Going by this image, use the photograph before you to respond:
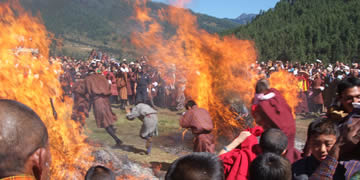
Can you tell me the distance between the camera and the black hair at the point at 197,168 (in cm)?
189

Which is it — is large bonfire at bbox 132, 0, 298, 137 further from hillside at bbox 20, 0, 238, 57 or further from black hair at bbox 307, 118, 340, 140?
hillside at bbox 20, 0, 238, 57

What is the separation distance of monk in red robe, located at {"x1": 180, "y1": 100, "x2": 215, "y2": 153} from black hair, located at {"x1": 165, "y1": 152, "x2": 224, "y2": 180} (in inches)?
158

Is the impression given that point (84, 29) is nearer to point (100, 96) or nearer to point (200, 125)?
point (100, 96)

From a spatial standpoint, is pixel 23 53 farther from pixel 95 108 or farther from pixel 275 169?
pixel 275 169

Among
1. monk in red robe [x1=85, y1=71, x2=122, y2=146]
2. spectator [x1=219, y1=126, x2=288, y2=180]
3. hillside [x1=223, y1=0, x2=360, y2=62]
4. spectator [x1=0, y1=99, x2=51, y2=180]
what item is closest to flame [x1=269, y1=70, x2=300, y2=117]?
monk in red robe [x1=85, y1=71, x2=122, y2=146]

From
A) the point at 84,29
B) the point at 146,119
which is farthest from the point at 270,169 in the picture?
the point at 84,29

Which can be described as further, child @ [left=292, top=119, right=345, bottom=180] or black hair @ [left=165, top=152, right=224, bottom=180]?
child @ [left=292, top=119, right=345, bottom=180]

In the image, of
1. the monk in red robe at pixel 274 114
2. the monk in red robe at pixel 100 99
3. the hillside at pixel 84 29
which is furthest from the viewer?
the hillside at pixel 84 29

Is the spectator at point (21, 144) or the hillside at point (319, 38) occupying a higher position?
the hillside at point (319, 38)

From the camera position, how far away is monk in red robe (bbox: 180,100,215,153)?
6078 millimetres

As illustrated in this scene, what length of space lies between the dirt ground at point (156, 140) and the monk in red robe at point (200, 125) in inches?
60.9

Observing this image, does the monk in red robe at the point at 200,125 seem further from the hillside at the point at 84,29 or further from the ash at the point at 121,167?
the hillside at the point at 84,29

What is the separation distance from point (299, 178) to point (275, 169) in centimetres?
53

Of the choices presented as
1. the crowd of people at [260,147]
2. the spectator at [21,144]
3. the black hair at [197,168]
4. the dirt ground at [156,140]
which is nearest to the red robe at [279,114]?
the crowd of people at [260,147]
